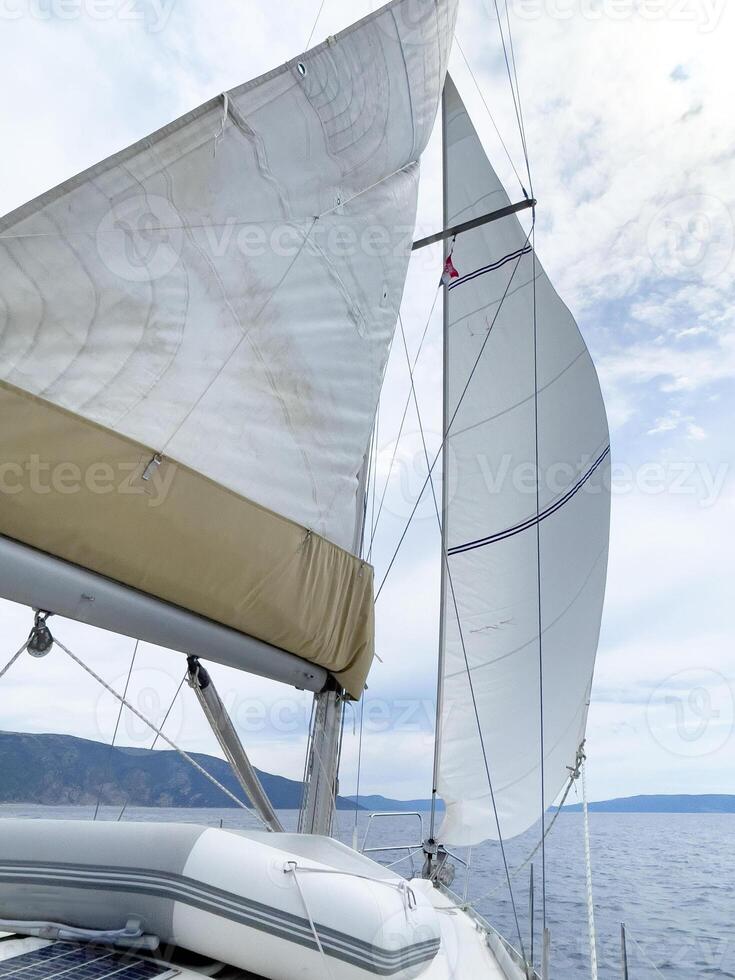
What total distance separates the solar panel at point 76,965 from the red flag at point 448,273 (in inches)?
215

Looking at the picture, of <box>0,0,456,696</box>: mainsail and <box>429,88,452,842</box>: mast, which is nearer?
<box>0,0,456,696</box>: mainsail

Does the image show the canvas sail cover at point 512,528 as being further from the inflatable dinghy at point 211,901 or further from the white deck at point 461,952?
the inflatable dinghy at point 211,901

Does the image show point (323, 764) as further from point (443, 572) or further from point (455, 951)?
point (443, 572)

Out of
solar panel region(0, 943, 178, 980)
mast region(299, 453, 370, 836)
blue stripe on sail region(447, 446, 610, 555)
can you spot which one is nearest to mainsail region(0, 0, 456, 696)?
mast region(299, 453, 370, 836)

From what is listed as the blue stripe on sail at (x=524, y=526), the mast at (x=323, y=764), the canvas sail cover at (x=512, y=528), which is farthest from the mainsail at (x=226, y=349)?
the blue stripe on sail at (x=524, y=526)

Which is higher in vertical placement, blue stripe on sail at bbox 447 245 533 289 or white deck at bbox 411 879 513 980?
blue stripe on sail at bbox 447 245 533 289

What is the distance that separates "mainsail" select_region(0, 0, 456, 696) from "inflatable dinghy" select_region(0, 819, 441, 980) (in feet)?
2.74

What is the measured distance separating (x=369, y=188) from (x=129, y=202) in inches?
71.6

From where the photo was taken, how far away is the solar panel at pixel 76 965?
225cm

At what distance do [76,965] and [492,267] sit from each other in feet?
19.6

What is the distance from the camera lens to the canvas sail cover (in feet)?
15.7

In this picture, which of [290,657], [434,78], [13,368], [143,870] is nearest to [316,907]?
[143,870]

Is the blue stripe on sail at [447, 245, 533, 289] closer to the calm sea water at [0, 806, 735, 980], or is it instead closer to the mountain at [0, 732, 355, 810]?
the mountain at [0, 732, 355, 810]

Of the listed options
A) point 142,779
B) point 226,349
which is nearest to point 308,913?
point 226,349
